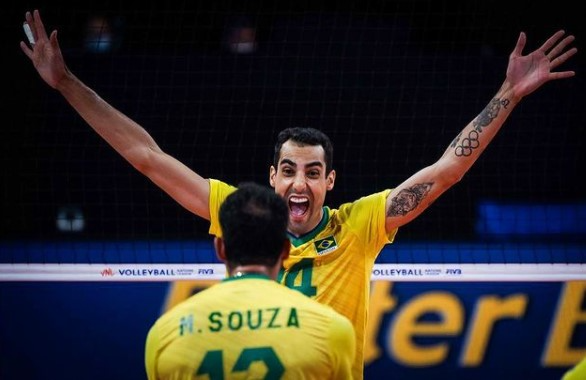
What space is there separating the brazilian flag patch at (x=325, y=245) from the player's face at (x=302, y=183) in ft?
0.41

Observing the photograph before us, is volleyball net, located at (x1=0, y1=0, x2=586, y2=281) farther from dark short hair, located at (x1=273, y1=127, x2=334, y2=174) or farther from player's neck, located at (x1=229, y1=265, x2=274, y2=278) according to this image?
player's neck, located at (x1=229, y1=265, x2=274, y2=278)

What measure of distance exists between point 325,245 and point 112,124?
4.23ft

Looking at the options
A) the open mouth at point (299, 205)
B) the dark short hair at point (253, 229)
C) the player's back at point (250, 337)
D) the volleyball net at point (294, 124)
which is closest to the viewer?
the player's back at point (250, 337)

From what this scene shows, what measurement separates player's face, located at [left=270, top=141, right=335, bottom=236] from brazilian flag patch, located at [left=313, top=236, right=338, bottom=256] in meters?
0.13

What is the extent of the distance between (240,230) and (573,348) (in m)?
6.13

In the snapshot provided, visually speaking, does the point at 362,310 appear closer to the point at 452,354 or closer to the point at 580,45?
the point at 452,354

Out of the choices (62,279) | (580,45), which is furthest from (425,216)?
(62,279)

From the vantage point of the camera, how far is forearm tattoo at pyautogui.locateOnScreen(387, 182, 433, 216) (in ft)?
15.9

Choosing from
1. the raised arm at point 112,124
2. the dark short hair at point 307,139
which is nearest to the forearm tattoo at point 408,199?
the dark short hair at point 307,139

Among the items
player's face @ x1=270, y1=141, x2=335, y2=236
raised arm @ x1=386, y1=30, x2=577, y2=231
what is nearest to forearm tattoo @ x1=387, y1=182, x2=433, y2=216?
raised arm @ x1=386, y1=30, x2=577, y2=231

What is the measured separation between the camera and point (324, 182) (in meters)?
5.17

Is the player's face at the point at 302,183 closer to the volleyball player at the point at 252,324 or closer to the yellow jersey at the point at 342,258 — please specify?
the yellow jersey at the point at 342,258

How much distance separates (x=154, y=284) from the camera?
827 cm

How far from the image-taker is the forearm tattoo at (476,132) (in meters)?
4.74
